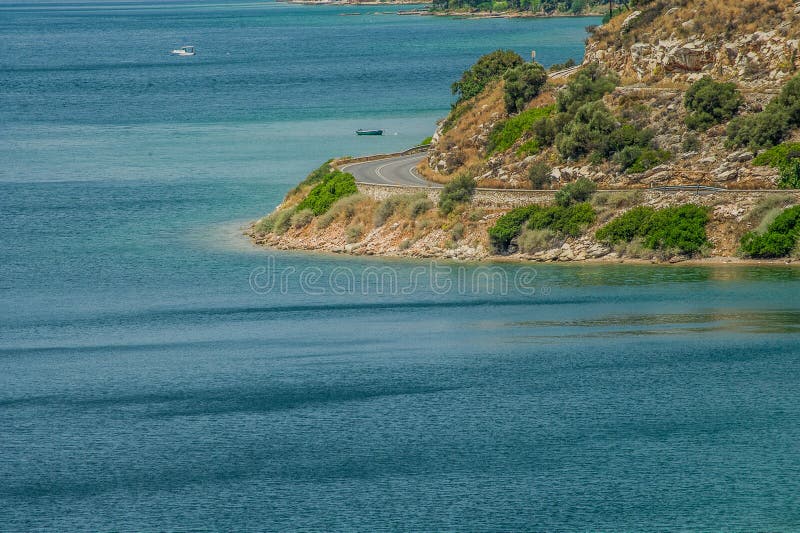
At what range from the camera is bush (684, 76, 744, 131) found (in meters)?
92.5

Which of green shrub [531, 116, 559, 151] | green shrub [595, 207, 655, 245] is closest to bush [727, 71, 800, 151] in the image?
green shrub [595, 207, 655, 245]

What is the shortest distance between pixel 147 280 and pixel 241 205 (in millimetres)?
27432

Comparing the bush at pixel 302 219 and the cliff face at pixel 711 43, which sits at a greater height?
the cliff face at pixel 711 43

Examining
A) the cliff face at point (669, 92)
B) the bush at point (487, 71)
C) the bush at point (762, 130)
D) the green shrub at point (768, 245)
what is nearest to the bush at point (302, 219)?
the cliff face at point (669, 92)

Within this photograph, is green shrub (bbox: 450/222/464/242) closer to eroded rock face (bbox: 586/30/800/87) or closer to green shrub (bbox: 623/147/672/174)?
green shrub (bbox: 623/147/672/174)

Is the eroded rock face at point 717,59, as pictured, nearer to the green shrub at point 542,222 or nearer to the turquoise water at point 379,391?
the green shrub at point 542,222

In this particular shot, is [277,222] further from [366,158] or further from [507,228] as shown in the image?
[507,228]

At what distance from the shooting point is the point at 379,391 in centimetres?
6488

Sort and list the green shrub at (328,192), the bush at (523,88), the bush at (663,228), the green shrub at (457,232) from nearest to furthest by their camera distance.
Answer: the bush at (663,228) < the green shrub at (457,232) < the green shrub at (328,192) < the bush at (523,88)

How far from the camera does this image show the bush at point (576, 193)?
298 feet

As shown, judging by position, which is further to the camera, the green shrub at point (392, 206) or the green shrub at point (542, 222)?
the green shrub at point (392, 206)

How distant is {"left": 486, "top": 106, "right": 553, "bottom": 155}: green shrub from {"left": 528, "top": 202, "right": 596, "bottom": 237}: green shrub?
1248 centimetres

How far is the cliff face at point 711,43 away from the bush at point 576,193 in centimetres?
1559

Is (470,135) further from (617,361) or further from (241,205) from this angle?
(617,361)
